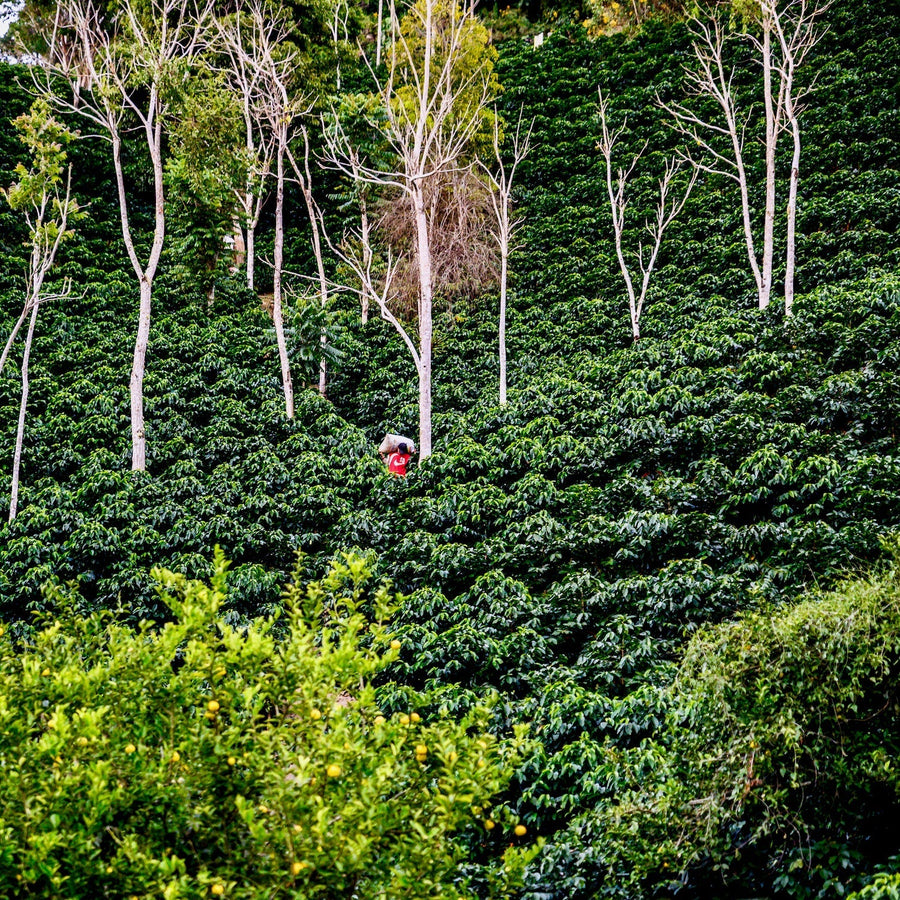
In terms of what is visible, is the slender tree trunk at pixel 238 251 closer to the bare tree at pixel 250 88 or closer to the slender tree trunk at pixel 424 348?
the bare tree at pixel 250 88

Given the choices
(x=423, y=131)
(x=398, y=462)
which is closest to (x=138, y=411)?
(x=398, y=462)

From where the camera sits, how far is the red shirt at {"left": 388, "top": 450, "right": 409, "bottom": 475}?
14273 mm

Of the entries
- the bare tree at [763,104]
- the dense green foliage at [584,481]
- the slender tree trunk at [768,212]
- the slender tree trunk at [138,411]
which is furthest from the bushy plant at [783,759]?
the slender tree trunk at [138,411]

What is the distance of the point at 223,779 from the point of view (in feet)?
13.3

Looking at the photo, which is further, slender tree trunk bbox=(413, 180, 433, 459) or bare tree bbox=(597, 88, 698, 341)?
bare tree bbox=(597, 88, 698, 341)

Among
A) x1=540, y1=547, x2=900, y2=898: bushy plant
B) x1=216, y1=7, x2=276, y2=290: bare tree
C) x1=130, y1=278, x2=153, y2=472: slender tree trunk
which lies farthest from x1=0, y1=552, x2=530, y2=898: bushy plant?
x1=216, y1=7, x2=276, y2=290: bare tree

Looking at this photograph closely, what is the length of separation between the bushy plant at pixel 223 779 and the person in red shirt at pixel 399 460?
959 centimetres

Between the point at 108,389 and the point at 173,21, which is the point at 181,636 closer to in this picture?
the point at 108,389

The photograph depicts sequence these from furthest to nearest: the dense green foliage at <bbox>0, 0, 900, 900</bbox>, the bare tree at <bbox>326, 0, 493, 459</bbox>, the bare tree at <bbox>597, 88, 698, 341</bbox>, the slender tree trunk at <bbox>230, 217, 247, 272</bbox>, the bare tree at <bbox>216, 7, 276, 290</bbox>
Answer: the slender tree trunk at <bbox>230, 217, 247, 272</bbox> < the bare tree at <bbox>216, 7, 276, 290</bbox> < the bare tree at <bbox>597, 88, 698, 341</bbox> < the bare tree at <bbox>326, 0, 493, 459</bbox> < the dense green foliage at <bbox>0, 0, 900, 900</bbox>

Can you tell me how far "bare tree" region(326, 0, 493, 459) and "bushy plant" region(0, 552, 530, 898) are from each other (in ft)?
33.4

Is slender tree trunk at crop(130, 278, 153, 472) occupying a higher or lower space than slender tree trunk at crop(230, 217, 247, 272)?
lower

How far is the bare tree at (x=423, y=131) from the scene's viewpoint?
15469mm

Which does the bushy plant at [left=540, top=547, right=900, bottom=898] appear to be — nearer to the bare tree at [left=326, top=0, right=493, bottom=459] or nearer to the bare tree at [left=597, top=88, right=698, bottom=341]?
the bare tree at [left=326, top=0, right=493, bottom=459]

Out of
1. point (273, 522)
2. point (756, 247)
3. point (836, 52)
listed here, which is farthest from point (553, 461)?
point (836, 52)
